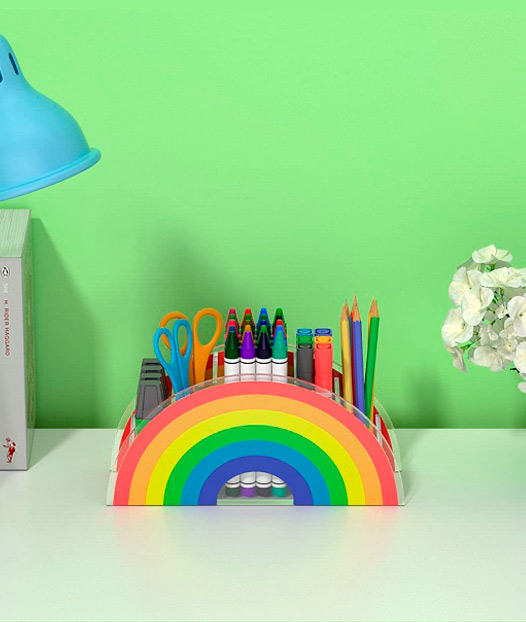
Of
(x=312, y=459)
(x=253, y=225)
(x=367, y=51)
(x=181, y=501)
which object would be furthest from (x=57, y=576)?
(x=367, y=51)

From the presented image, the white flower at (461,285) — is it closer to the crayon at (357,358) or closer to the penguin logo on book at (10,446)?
the crayon at (357,358)

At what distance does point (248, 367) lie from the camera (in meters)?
→ 1.03

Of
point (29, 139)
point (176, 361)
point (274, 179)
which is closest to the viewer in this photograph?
point (29, 139)

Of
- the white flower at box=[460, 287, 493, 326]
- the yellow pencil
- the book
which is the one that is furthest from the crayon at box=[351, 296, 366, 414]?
the book

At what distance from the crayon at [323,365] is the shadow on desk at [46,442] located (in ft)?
1.09

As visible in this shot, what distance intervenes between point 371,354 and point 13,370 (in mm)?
378

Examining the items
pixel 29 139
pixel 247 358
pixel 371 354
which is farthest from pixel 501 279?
pixel 29 139

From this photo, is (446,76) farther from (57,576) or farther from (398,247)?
(57,576)

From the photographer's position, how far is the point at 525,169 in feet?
3.90

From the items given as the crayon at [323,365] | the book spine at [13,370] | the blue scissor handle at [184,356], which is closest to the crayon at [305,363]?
the crayon at [323,365]

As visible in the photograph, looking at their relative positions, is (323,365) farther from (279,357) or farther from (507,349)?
(507,349)

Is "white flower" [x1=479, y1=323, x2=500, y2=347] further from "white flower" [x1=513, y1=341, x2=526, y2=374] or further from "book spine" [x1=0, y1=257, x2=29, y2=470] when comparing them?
"book spine" [x1=0, y1=257, x2=29, y2=470]

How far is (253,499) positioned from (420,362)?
0.32 metres

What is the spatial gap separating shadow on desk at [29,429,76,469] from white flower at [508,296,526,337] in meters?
0.54
